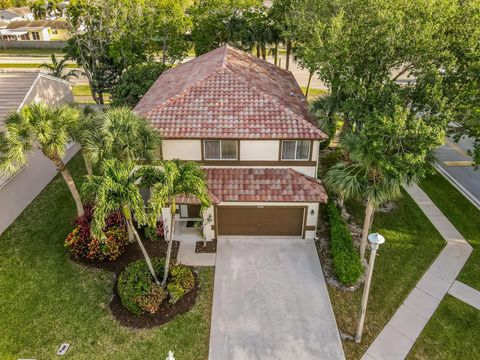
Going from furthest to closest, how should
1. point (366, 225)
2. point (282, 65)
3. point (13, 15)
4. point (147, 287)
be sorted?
point (13, 15) → point (282, 65) → point (366, 225) → point (147, 287)

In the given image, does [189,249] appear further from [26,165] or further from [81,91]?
[81,91]

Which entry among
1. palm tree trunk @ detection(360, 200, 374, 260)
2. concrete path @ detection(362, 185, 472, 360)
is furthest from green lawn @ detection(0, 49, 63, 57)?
concrete path @ detection(362, 185, 472, 360)

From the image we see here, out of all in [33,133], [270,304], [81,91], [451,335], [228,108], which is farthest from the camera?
[81,91]

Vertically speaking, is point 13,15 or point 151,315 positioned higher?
point 13,15

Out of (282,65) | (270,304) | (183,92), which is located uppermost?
(183,92)

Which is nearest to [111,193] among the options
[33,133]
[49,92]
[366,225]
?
[33,133]

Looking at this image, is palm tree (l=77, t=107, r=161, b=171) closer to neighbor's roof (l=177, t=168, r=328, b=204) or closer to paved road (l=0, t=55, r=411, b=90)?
neighbor's roof (l=177, t=168, r=328, b=204)

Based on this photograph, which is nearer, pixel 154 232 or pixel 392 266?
pixel 392 266
